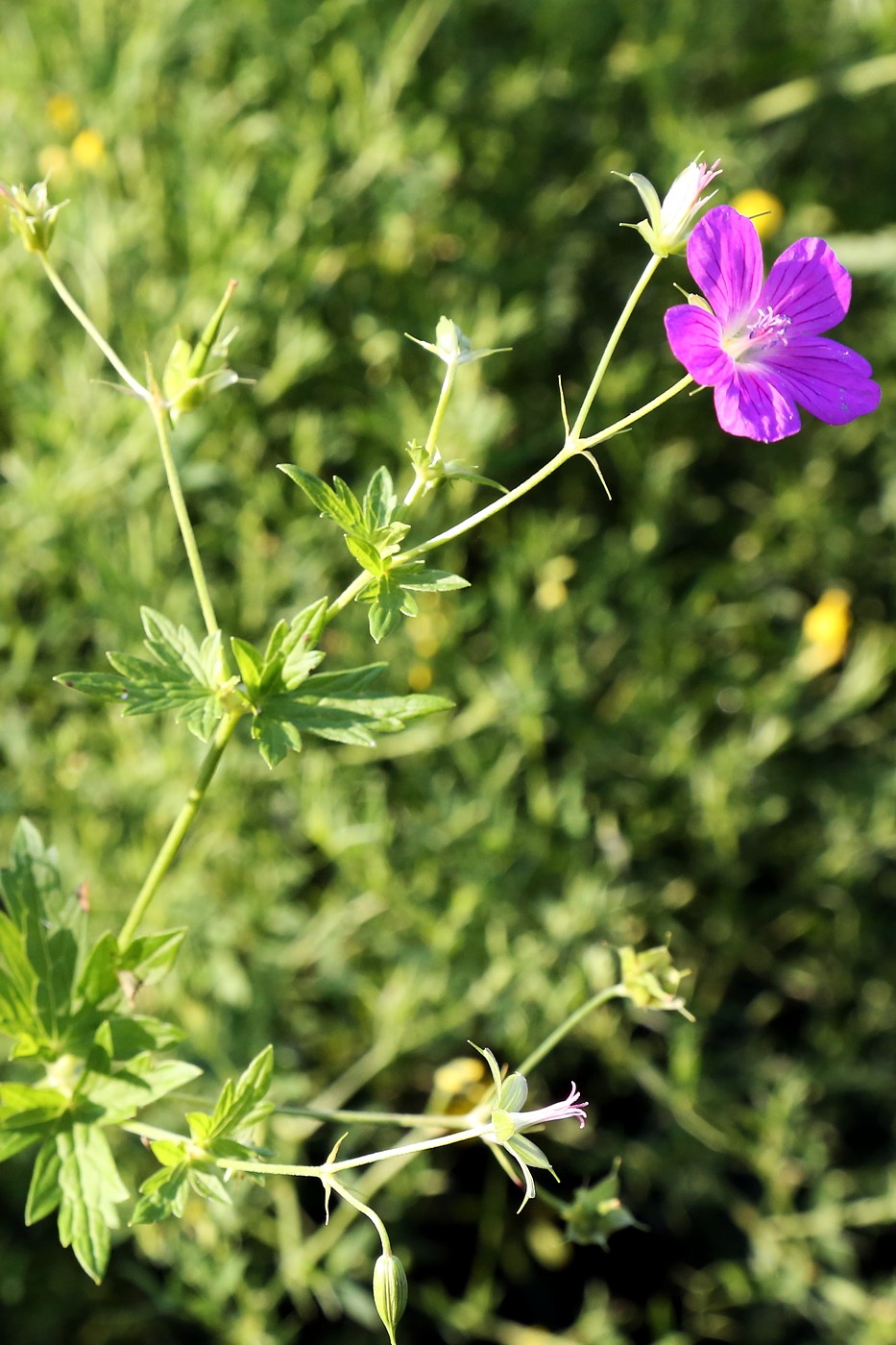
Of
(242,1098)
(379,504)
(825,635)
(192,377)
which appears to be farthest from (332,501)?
(825,635)

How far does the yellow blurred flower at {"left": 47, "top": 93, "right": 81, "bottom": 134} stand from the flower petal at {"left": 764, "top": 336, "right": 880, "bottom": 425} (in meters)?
2.37

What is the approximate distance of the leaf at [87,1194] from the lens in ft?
4.24

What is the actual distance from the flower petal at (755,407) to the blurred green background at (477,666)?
55.5 inches

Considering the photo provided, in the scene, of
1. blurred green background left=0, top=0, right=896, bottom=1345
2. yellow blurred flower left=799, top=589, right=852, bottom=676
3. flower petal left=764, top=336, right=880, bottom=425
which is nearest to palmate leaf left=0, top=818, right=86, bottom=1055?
flower petal left=764, top=336, right=880, bottom=425

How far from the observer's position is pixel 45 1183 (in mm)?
1335

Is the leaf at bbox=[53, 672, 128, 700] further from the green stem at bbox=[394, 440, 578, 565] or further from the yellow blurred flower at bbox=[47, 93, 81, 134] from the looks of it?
the yellow blurred flower at bbox=[47, 93, 81, 134]

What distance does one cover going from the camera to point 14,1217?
266 centimetres

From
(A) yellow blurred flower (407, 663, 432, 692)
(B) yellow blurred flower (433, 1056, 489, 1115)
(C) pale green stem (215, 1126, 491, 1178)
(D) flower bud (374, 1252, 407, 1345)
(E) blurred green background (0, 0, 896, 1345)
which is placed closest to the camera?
(C) pale green stem (215, 1126, 491, 1178)

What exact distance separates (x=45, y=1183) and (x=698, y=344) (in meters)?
1.14

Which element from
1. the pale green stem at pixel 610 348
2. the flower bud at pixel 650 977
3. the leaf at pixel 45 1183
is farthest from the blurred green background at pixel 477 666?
the pale green stem at pixel 610 348

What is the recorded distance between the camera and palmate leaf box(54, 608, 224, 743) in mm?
1267

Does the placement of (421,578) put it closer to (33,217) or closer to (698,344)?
(698,344)

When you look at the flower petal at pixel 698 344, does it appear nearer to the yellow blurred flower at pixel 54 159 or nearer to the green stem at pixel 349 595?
the green stem at pixel 349 595

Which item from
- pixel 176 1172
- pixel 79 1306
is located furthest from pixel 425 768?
pixel 176 1172
